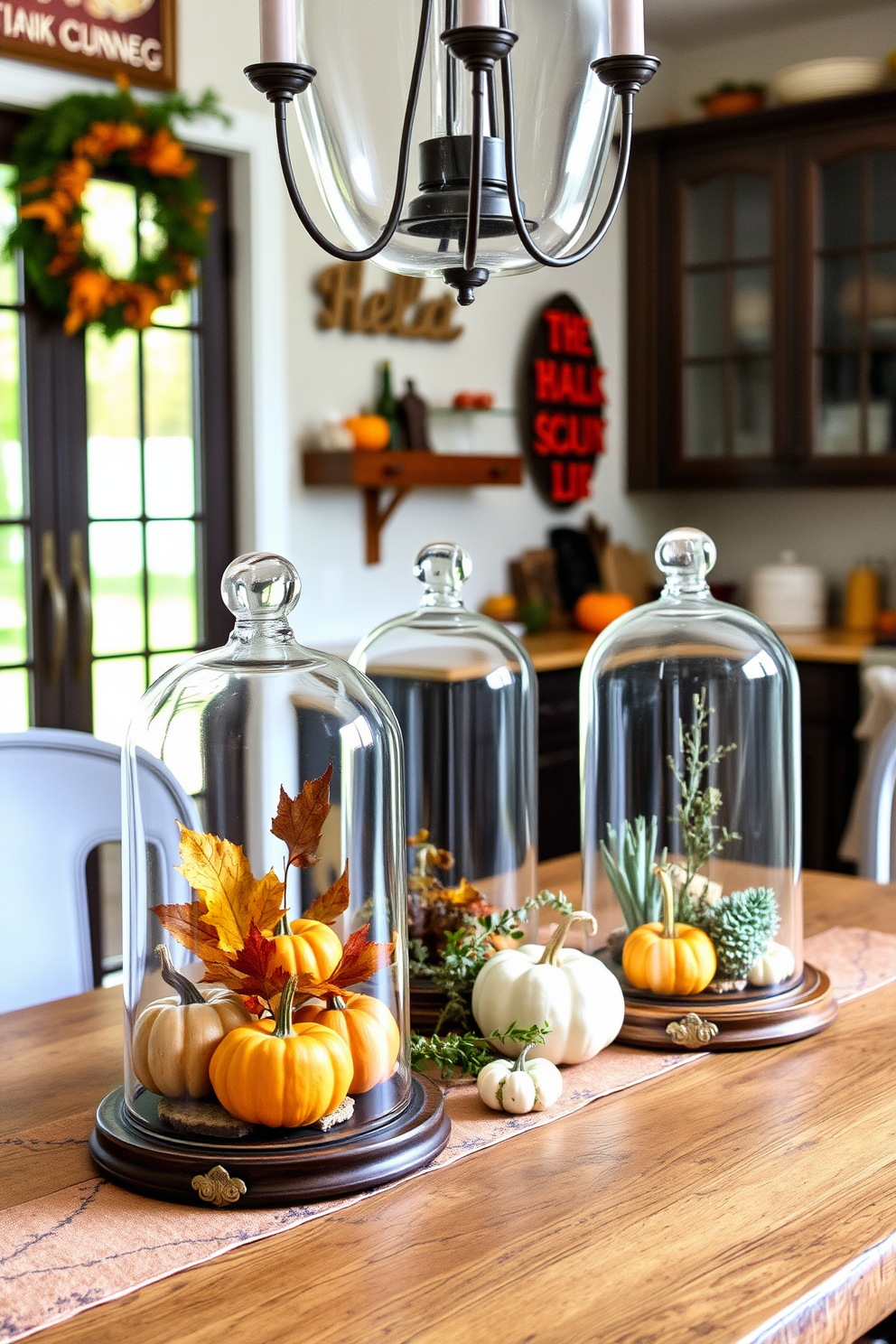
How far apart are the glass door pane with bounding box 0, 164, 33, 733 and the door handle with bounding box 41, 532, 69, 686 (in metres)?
0.04

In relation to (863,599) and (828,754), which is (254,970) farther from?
(863,599)

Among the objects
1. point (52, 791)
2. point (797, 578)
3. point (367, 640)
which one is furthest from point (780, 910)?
point (797, 578)

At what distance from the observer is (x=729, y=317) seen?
4.49 m

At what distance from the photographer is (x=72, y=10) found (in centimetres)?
308

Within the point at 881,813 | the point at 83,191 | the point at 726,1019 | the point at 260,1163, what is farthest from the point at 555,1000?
the point at 83,191

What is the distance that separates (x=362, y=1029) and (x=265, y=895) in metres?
0.11

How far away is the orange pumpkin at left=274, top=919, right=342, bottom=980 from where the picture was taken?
0.97 m

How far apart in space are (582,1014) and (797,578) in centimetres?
352

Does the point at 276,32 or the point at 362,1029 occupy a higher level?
the point at 276,32

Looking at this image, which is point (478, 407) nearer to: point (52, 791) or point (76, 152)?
point (76, 152)

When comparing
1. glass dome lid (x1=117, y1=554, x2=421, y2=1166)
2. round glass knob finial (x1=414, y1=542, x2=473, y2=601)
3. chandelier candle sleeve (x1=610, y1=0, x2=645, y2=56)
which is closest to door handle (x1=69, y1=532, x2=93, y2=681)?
round glass knob finial (x1=414, y1=542, x2=473, y2=601)

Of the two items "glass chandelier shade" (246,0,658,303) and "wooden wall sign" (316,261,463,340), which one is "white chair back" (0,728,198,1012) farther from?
"wooden wall sign" (316,261,463,340)

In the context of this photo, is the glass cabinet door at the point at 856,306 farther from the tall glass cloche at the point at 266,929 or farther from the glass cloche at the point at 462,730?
the tall glass cloche at the point at 266,929

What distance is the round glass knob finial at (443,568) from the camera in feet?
4.43
